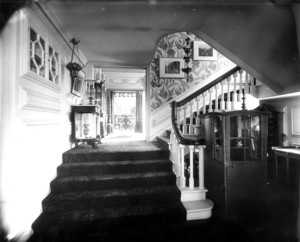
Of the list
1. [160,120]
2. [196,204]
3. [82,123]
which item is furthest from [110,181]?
[160,120]

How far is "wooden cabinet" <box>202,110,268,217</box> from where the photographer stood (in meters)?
2.39

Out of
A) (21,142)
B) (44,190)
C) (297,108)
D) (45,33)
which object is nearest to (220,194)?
(297,108)

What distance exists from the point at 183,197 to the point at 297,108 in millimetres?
2552

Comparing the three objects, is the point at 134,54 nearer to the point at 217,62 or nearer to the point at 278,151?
the point at 217,62

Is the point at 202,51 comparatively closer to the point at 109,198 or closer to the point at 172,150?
the point at 172,150

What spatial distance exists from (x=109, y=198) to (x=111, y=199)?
30 millimetres

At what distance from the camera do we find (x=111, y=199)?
233 cm

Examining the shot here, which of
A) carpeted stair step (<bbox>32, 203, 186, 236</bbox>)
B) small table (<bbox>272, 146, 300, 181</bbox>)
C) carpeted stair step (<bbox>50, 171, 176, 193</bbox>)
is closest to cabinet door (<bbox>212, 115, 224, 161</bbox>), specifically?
carpeted stair step (<bbox>50, 171, 176, 193</bbox>)

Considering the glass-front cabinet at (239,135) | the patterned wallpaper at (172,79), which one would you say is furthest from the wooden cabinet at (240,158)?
the patterned wallpaper at (172,79)

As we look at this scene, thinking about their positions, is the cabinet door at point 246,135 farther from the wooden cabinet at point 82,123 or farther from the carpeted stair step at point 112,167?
the wooden cabinet at point 82,123

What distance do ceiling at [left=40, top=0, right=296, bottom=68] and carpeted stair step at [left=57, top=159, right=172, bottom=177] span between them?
80.9 inches

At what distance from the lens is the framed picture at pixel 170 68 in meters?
4.43

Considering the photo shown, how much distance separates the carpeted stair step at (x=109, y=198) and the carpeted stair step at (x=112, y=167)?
0.35 m

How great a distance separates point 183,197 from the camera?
97.0 inches
